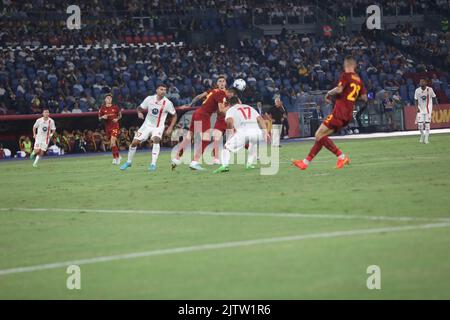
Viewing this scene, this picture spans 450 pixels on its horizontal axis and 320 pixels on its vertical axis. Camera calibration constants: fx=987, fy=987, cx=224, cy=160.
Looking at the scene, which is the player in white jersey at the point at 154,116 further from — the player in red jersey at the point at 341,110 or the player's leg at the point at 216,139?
the player in red jersey at the point at 341,110

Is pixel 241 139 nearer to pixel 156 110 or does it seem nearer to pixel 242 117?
pixel 242 117

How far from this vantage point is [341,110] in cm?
2216

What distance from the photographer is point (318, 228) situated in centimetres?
1155

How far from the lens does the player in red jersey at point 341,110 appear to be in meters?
21.9

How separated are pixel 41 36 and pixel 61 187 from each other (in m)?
28.9

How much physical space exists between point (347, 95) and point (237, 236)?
452 inches

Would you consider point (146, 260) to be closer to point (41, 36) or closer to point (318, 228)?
point (318, 228)

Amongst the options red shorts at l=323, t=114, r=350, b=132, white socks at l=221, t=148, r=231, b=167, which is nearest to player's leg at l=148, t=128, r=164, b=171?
white socks at l=221, t=148, r=231, b=167

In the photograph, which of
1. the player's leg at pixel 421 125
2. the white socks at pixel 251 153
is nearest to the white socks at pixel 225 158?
the white socks at pixel 251 153

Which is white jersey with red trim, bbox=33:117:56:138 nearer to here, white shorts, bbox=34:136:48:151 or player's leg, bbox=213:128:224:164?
white shorts, bbox=34:136:48:151

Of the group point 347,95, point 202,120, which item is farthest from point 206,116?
point 347,95

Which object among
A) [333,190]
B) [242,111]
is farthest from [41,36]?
[333,190]

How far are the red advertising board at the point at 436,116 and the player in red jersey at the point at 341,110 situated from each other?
102 feet

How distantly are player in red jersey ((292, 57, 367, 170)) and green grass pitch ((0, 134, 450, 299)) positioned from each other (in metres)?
0.97
